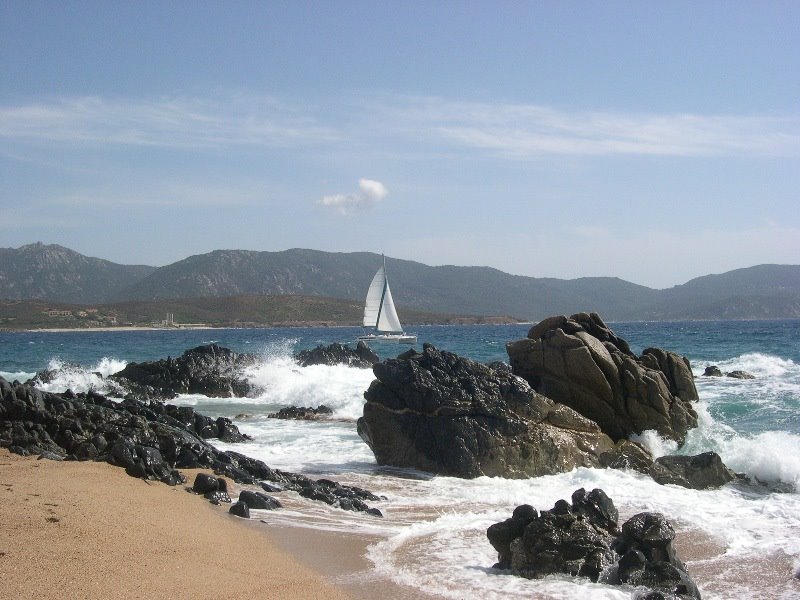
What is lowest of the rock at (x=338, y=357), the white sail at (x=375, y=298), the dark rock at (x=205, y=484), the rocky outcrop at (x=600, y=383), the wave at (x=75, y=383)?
the wave at (x=75, y=383)

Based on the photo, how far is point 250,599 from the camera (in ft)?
26.3

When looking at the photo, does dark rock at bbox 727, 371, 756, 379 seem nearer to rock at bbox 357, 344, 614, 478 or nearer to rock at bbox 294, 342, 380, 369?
rock at bbox 294, 342, 380, 369

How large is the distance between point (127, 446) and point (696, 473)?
1012 centimetres

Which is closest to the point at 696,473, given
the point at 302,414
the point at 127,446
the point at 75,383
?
the point at 127,446

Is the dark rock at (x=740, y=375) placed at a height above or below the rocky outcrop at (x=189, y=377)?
above

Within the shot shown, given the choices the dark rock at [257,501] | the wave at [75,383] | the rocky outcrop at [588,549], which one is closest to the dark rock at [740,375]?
the wave at [75,383]

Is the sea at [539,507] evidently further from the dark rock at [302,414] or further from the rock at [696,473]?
the dark rock at [302,414]

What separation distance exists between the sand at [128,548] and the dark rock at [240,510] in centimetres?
14

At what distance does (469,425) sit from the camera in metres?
16.2

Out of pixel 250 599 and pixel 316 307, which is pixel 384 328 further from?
pixel 316 307

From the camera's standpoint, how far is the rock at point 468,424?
15.8 m

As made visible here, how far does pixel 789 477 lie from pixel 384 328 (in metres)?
69.0

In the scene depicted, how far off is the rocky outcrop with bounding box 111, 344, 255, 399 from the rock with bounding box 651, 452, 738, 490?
2545 cm

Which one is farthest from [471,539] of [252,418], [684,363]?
[252,418]
